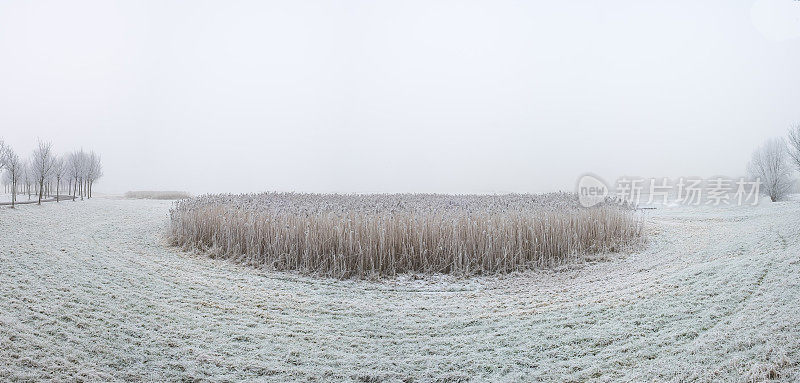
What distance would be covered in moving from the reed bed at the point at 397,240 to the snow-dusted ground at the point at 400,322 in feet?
1.21

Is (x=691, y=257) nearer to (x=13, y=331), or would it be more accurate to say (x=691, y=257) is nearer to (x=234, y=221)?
(x=234, y=221)

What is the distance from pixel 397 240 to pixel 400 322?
6.86 ft

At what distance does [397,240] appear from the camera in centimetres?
551

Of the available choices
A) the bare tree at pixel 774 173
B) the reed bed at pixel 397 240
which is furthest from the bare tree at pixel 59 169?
the bare tree at pixel 774 173

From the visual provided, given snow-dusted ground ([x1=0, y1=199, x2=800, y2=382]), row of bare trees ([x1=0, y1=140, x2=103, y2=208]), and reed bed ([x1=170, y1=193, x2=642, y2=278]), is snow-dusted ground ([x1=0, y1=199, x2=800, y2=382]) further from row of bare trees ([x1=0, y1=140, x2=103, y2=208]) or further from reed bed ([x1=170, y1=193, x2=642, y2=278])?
row of bare trees ([x1=0, y1=140, x2=103, y2=208])

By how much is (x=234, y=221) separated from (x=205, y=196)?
397 cm

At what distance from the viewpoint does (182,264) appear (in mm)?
5516

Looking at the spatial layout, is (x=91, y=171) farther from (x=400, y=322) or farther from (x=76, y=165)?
(x=400, y=322)

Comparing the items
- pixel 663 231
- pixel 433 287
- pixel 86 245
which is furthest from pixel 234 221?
pixel 663 231

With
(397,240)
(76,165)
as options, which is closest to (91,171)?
(76,165)

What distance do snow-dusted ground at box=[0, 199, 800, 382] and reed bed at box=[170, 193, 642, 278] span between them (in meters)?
0.37

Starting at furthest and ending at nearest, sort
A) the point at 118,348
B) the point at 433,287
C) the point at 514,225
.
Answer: the point at 514,225, the point at 433,287, the point at 118,348

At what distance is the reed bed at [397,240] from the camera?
5.33m

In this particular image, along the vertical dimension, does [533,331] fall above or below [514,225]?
below
